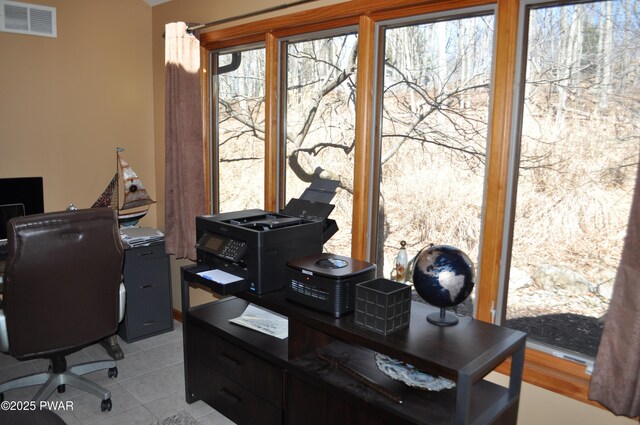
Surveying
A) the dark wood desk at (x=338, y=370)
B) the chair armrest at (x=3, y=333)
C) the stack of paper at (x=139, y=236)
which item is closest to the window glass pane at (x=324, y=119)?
the dark wood desk at (x=338, y=370)

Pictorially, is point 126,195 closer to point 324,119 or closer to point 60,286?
point 60,286

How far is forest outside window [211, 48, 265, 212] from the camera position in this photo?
132 inches

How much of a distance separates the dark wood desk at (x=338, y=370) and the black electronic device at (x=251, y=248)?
0.09 metres

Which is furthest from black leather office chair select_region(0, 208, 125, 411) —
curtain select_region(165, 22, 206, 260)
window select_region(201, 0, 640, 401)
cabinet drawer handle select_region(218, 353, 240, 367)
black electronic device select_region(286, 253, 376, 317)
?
window select_region(201, 0, 640, 401)

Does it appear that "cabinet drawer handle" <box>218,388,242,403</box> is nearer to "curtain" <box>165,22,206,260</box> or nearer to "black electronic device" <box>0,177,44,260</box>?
"curtain" <box>165,22,206,260</box>

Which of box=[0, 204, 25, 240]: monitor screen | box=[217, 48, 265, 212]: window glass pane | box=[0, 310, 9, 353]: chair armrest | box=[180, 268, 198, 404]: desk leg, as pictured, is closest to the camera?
box=[0, 310, 9, 353]: chair armrest

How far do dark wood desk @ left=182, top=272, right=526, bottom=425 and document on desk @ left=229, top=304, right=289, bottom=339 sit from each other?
2.0 inches

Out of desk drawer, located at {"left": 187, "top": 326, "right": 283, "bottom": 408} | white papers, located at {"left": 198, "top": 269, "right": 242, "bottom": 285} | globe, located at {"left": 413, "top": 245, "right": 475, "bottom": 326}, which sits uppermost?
globe, located at {"left": 413, "top": 245, "right": 475, "bottom": 326}

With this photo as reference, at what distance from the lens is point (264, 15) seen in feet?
9.89

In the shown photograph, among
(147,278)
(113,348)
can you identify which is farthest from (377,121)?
(113,348)

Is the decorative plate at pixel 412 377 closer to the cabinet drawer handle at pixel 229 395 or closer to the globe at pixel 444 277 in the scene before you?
the globe at pixel 444 277

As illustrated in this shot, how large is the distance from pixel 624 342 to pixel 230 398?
173 cm

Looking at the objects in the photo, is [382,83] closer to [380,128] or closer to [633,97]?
[380,128]

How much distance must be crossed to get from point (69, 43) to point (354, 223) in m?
2.45
